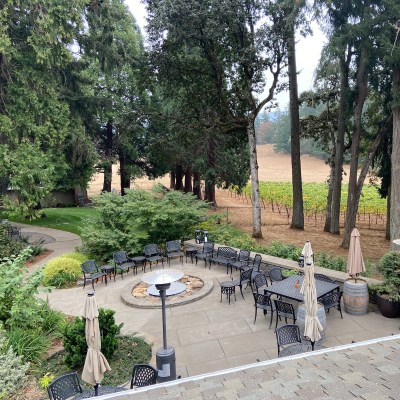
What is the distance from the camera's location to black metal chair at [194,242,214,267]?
12.9 meters

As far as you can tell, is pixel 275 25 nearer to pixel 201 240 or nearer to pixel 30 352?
pixel 201 240

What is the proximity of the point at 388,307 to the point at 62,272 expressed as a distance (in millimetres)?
10183

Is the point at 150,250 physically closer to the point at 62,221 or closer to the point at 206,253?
the point at 206,253

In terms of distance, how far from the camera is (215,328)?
831cm

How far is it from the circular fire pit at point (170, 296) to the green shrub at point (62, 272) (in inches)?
93.8

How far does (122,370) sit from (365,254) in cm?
1475

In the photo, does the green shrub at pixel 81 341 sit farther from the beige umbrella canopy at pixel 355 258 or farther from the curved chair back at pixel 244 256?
the curved chair back at pixel 244 256

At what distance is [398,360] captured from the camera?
518 centimetres

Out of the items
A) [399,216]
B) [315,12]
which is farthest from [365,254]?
[315,12]

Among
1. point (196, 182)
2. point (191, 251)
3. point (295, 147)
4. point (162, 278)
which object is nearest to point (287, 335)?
point (162, 278)

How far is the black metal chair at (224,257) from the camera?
12.2 meters

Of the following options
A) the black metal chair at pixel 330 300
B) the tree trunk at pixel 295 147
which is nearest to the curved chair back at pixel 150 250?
the black metal chair at pixel 330 300

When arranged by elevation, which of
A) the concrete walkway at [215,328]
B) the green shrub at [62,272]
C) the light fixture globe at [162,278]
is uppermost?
the light fixture globe at [162,278]

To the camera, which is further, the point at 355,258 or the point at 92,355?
the point at 355,258
